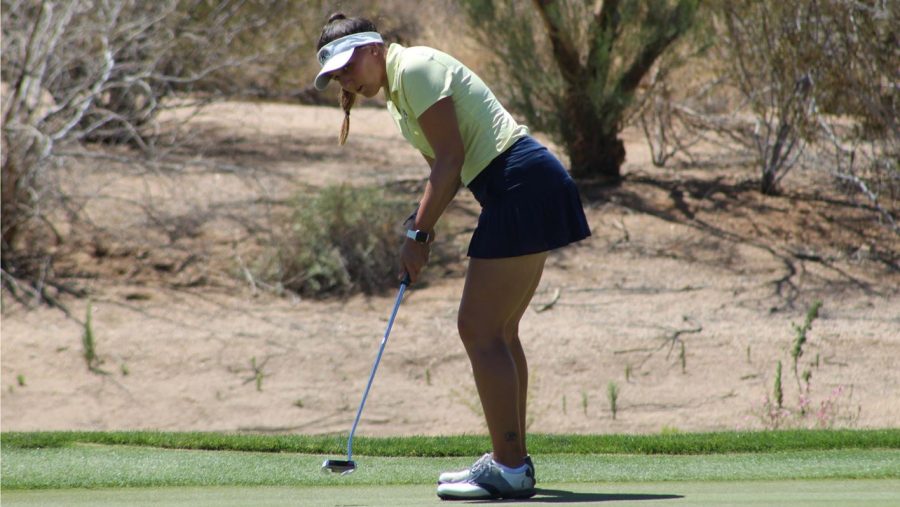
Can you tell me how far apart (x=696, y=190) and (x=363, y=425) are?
506cm

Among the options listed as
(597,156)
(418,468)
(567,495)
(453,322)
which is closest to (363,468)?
(418,468)

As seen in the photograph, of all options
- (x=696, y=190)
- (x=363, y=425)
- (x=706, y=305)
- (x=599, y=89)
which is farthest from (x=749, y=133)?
(x=363, y=425)

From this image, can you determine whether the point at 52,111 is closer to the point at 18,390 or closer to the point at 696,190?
the point at 18,390

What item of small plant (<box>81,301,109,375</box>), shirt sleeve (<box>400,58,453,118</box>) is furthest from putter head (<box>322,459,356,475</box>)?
small plant (<box>81,301,109,375</box>)

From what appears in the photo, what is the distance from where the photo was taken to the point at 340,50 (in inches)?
159

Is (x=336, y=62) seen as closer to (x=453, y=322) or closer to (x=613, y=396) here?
(x=613, y=396)

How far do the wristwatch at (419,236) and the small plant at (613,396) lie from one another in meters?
4.37

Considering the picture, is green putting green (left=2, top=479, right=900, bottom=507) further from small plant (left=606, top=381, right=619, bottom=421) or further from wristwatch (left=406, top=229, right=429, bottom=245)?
small plant (left=606, top=381, right=619, bottom=421)

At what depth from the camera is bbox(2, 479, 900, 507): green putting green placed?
3846 millimetres

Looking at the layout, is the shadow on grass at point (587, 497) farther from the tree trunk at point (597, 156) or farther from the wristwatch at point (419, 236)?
the tree trunk at point (597, 156)

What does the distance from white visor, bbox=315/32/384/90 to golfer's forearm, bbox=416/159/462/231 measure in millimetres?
456

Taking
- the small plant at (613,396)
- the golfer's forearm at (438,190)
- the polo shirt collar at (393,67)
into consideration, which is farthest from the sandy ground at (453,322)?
the polo shirt collar at (393,67)

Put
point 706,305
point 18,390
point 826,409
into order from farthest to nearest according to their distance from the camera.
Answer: point 706,305
point 18,390
point 826,409

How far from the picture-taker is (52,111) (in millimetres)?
10133
